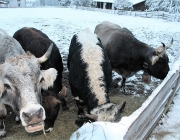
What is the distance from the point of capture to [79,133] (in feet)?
7.20

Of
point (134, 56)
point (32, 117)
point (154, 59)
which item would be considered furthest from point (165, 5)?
point (32, 117)

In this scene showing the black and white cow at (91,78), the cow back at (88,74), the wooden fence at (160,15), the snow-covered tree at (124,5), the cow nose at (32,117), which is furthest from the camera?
the snow-covered tree at (124,5)

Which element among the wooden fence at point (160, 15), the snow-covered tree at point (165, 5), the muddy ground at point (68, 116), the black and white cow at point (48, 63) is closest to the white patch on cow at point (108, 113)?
the black and white cow at point (48, 63)

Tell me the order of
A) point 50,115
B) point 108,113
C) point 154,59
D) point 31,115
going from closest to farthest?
point 31,115
point 108,113
point 50,115
point 154,59

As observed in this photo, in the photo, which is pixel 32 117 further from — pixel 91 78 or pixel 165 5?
pixel 165 5

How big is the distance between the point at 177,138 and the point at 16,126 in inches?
124

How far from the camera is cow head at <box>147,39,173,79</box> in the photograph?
557cm

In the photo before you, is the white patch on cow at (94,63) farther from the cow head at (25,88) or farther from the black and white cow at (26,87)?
the cow head at (25,88)

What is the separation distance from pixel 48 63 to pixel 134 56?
2.43 m

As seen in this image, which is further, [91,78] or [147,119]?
[91,78]

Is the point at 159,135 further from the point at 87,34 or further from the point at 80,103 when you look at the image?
the point at 87,34

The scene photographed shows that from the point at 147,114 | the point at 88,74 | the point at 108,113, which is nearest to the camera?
the point at 108,113

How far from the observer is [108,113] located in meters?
3.21

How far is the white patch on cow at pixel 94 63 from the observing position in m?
3.84
